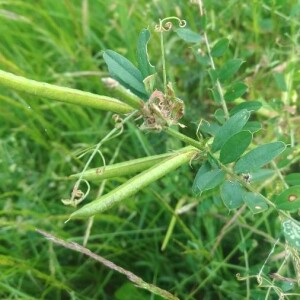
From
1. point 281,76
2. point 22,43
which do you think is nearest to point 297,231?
point 281,76

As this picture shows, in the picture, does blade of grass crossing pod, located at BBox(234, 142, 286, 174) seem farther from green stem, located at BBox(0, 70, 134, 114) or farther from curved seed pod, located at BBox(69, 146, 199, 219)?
green stem, located at BBox(0, 70, 134, 114)

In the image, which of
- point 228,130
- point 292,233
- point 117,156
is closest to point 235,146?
point 228,130

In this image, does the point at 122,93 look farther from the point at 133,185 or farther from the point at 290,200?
the point at 290,200

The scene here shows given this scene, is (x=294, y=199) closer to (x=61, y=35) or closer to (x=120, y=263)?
(x=120, y=263)

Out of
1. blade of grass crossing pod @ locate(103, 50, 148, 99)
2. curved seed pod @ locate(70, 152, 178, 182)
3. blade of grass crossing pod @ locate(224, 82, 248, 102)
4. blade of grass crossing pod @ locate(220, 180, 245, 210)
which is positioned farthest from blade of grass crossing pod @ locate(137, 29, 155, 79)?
blade of grass crossing pod @ locate(224, 82, 248, 102)

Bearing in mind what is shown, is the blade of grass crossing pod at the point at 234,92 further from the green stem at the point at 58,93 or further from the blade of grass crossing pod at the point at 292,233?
the green stem at the point at 58,93

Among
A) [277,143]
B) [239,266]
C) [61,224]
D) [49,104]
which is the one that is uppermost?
[277,143]
